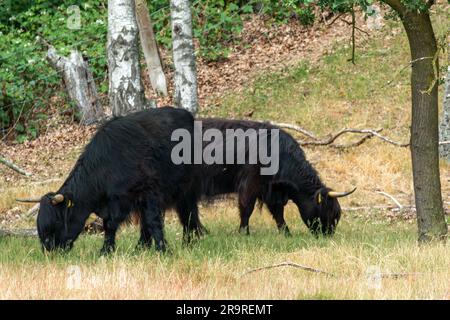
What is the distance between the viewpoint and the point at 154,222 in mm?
11469

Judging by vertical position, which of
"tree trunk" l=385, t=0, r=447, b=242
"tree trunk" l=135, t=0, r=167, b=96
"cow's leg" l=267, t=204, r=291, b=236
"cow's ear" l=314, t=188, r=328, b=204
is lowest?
"cow's leg" l=267, t=204, r=291, b=236

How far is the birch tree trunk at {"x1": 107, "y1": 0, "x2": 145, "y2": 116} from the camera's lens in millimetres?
14922

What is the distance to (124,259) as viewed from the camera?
32.3 ft

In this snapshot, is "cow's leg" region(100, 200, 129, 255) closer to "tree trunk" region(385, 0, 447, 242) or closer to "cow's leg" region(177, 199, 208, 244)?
"cow's leg" region(177, 199, 208, 244)

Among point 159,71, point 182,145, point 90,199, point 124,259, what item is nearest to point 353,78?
point 159,71

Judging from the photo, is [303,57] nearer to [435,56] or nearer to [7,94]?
[7,94]

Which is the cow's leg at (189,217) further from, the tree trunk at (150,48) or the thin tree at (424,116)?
the tree trunk at (150,48)

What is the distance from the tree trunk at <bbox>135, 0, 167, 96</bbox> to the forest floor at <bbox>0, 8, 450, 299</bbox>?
55.1 inches

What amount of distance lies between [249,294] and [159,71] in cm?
1433

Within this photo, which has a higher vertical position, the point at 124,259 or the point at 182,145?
the point at 182,145

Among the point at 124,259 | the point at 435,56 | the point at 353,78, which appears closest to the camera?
the point at 124,259

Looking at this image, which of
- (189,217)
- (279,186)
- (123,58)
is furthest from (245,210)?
(123,58)

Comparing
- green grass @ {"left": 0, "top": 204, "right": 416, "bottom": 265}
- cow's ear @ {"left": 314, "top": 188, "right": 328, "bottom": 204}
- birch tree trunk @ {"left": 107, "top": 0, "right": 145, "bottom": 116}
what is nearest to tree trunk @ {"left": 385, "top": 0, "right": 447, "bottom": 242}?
green grass @ {"left": 0, "top": 204, "right": 416, "bottom": 265}

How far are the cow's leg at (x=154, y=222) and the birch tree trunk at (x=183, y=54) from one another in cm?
548
